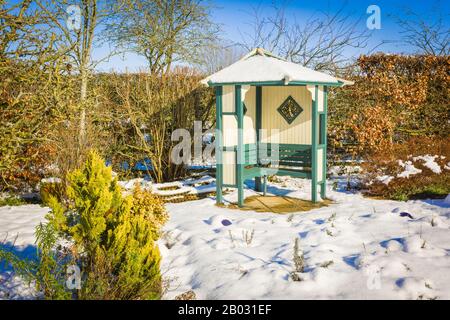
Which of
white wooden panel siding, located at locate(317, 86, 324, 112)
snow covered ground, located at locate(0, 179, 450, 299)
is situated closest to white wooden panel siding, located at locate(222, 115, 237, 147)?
snow covered ground, located at locate(0, 179, 450, 299)

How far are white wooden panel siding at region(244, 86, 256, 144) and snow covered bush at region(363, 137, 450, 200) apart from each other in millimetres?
2304

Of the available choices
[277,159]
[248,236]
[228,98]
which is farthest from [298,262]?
[277,159]

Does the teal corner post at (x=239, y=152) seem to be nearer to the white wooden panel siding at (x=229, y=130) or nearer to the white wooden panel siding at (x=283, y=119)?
the white wooden panel siding at (x=229, y=130)

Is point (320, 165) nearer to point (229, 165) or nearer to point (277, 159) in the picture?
point (277, 159)

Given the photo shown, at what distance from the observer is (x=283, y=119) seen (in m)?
8.73

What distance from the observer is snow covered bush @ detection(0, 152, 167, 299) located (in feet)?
12.1

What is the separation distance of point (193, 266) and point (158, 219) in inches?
43.4

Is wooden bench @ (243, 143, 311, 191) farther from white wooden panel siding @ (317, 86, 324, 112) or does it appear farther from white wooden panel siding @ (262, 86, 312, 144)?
white wooden panel siding @ (317, 86, 324, 112)

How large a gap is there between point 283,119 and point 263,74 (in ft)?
5.92

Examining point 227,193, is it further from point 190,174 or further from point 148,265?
point 148,265

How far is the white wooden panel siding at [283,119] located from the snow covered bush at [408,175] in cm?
140

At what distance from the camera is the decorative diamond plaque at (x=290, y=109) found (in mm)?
8570

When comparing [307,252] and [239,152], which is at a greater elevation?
[239,152]

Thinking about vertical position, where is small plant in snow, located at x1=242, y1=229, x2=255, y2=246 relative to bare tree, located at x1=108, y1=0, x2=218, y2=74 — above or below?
below
